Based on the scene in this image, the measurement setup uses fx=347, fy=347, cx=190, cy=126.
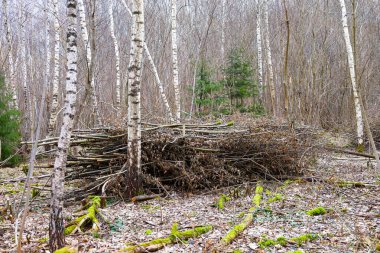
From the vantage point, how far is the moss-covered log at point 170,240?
354cm

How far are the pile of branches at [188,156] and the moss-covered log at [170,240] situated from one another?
239 cm

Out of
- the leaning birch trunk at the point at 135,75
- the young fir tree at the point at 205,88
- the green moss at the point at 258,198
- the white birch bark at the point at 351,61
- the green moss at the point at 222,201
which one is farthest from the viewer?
the young fir tree at the point at 205,88

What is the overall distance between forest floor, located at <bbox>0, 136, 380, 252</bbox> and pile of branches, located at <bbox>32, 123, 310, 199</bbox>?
34 centimetres

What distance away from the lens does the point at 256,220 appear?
4.73 meters

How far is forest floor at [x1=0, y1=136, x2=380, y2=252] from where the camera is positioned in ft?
12.4

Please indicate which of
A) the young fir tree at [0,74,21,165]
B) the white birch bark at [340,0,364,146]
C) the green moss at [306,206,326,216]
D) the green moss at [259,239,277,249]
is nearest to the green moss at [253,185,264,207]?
the green moss at [306,206,326,216]

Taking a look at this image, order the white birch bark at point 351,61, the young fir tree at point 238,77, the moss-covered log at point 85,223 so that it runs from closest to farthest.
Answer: the moss-covered log at point 85,223 → the white birch bark at point 351,61 → the young fir tree at point 238,77

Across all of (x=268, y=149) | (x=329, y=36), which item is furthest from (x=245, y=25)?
(x=268, y=149)

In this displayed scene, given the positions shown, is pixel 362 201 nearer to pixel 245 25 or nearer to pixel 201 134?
pixel 201 134

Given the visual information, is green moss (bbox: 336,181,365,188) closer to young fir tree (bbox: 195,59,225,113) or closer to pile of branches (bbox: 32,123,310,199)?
pile of branches (bbox: 32,123,310,199)

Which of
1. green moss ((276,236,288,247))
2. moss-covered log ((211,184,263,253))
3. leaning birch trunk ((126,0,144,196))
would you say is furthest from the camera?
leaning birch trunk ((126,0,144,196))

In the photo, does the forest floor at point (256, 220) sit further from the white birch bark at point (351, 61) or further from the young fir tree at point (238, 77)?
the young fir tree at point (238, 77)

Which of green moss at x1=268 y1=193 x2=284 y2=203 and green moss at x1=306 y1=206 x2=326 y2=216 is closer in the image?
green moss at x1=306 y1=206 x2=326 y2=216

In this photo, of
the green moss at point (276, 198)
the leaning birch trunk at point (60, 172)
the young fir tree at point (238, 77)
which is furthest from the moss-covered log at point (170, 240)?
the young fir tree at point (238, 77)
